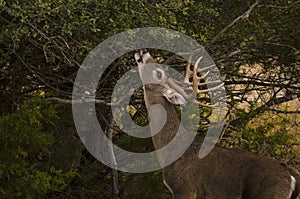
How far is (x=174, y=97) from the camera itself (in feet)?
27.0

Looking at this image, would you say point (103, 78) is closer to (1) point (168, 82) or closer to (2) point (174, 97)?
(1) point (168, 82)

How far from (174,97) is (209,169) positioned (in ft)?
3.07

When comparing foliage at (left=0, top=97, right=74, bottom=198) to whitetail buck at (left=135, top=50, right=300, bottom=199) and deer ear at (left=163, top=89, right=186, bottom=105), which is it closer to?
whitetail buck at (left=135, top=50, right=300, bottom=199)

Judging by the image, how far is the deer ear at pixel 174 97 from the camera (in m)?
8.23

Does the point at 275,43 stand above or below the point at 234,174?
above

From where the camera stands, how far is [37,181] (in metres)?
8.86

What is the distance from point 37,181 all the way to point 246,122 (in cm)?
338

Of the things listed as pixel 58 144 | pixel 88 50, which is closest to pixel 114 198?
pixel 58 144

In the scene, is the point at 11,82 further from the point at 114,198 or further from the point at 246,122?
the point at 246,122

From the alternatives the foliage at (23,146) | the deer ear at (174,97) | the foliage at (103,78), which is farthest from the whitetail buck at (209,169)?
the foliage at (23,146)

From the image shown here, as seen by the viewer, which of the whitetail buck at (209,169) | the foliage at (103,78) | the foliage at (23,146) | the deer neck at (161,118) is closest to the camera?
the whitetail buck at (209,169)

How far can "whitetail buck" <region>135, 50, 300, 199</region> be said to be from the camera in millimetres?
7340

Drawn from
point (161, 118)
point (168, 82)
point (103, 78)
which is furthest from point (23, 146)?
point (168, 82)

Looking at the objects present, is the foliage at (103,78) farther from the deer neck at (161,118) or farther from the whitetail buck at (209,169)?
the deer neck at (161,118)
